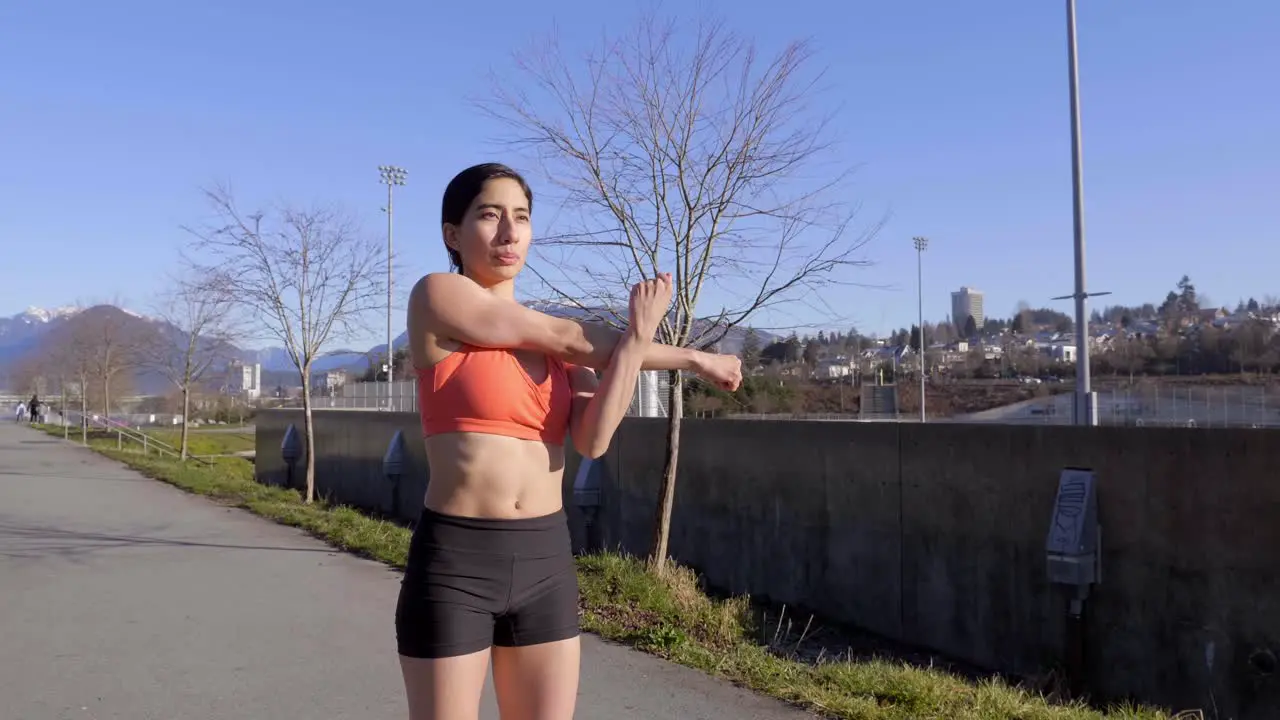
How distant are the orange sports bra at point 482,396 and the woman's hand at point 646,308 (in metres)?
0.24

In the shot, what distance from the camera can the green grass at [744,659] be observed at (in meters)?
4.84

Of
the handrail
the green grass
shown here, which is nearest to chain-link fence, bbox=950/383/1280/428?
the green grass

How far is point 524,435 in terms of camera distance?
2.17m

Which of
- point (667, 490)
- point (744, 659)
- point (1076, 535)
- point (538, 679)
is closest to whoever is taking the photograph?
point (538, 679)

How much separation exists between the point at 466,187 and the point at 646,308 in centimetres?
49

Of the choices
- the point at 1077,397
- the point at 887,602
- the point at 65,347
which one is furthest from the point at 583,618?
the point at 65,347

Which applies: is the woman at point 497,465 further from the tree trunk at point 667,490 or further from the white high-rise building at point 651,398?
the white high-rise building at point 651,398

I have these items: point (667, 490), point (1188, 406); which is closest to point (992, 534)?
point (667, 490)

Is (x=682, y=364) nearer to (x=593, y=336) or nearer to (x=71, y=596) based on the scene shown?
(x=593, y=336)

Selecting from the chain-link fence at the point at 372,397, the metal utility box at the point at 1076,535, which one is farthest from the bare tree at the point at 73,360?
the metal utility box at the point at 1076,535

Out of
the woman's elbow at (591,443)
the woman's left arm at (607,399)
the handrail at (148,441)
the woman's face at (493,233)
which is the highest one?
the woman's face at (493,233)

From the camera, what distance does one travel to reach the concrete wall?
273 inches

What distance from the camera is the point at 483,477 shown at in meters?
2.12

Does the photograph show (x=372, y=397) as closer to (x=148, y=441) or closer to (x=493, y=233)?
(x=148, y=441)
